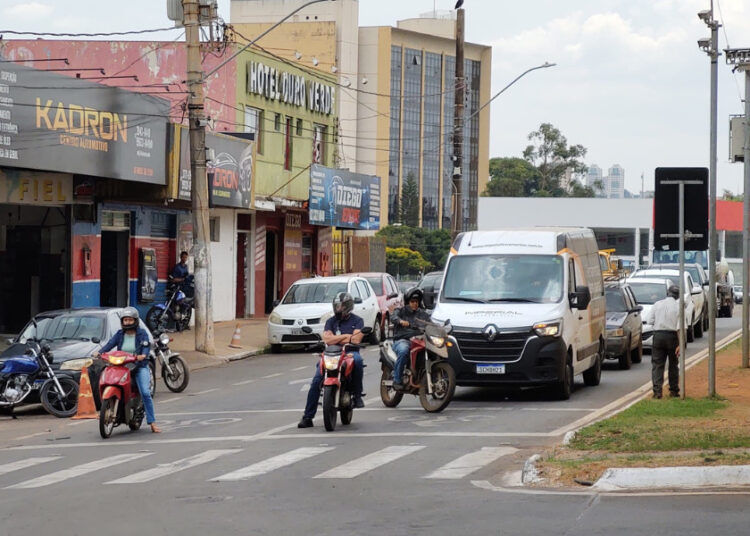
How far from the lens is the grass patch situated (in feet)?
43.6

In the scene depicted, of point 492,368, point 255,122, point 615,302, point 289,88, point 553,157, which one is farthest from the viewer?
point 553,157

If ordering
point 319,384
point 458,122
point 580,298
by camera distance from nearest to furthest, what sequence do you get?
point 319,384 → point 580,298 → point 458,122

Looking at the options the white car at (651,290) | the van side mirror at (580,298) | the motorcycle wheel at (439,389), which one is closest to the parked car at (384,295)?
the white car at (651,290)

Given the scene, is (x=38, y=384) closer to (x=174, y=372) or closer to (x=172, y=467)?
(x=174, y=372)

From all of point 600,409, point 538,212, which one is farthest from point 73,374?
point 538,212

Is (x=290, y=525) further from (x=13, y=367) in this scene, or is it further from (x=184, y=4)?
(x=184, y=4)

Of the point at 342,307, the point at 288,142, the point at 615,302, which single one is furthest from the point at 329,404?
the point at 288,142

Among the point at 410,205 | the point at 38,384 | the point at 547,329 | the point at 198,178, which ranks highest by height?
the point at 410,205

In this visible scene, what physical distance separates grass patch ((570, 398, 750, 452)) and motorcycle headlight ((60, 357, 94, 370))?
801 centimetres

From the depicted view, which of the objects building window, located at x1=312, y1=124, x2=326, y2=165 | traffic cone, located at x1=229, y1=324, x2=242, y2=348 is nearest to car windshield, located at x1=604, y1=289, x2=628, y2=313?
traffic cone, located at x1=229, y1=324, x2=242, y2=348

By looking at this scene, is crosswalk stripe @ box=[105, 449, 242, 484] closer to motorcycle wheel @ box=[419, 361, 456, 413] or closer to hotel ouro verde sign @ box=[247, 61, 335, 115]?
motorcycle wheel @ box=[419, 361, 456, 413]

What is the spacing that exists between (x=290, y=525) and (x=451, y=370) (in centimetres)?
832

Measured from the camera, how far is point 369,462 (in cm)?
1341

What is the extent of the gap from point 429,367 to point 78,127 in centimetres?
1213
